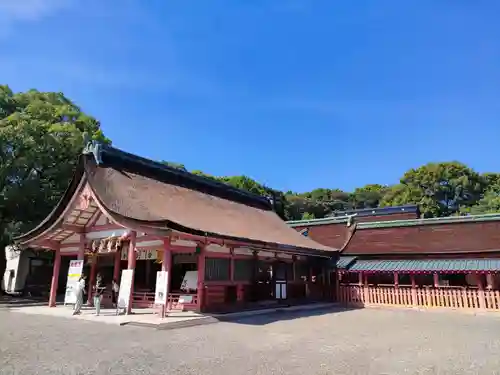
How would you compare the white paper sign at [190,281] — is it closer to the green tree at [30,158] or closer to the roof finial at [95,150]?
the roof finial at [95,150]

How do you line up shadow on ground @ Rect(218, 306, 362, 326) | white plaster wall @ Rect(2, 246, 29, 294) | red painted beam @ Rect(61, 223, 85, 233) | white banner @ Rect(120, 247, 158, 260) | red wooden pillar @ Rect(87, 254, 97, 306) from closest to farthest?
1. shadow on ground @ Rect(218, 306, 362, 326)
2. red painted beam @ Rect(61, 223, 85, 233)
3. white banner @ Rect(120, 247, 158, 260)
4. red wooden pillar @ Rect(87, 254, 97, 306)
5. white plaster wall @ Rect(2, 246, 29, 294)

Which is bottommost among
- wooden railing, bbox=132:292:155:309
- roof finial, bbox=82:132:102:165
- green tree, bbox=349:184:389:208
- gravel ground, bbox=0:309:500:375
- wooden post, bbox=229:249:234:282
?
gravel ground, bbox=0:309:500:375

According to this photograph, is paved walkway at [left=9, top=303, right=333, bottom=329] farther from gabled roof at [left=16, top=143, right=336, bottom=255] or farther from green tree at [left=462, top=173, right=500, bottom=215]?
green tree at [left=462, top=173, right=500, bottom=215]

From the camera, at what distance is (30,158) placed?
1792 cm

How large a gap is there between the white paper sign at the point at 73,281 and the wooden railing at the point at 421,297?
38.1ft

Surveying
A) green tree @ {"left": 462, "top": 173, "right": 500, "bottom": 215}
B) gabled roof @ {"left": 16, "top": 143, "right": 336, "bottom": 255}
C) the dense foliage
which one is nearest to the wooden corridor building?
gabled roof @ {"left": 16, "top": 143, "right": 336, "bottom": 255}


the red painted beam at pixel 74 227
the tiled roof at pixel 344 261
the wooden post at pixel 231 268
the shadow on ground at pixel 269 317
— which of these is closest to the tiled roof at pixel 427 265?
the tiled roof at pixel 344 261

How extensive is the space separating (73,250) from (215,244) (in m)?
6.88

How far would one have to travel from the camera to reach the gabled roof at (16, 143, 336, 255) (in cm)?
1156

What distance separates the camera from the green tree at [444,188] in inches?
1725

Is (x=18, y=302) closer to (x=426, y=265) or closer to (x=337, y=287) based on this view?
(x=337, y=287)

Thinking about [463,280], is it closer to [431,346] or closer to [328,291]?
[328,291]

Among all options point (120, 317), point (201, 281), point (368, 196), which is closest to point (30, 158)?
point (120, 317)

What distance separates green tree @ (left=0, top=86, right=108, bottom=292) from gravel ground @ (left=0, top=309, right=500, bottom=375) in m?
8.94
